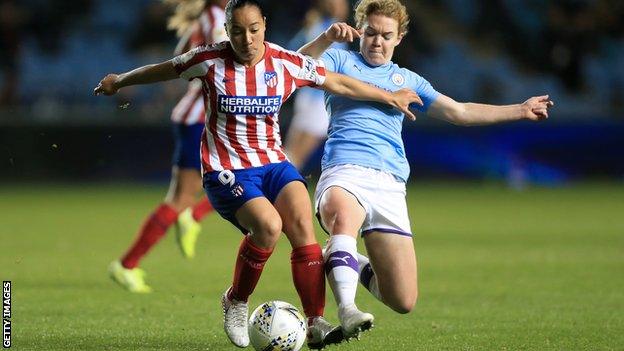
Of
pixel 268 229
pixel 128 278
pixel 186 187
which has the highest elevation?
pixel 268 229

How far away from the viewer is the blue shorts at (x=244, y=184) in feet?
19.3

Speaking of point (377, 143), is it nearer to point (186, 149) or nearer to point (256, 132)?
point (256, 132)

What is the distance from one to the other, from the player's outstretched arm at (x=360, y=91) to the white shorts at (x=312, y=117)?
533cm

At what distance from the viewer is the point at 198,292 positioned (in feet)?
27.8

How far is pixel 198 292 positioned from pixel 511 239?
4.99 meters

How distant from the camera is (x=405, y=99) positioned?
6086mm

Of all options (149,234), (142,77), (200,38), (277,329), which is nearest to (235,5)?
(142,77)

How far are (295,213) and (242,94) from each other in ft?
2.08

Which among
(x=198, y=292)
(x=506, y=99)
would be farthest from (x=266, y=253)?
(x=506, y=99)

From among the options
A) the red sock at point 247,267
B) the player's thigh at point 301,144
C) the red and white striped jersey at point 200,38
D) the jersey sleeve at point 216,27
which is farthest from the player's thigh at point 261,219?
the player's thigh at point 301,144

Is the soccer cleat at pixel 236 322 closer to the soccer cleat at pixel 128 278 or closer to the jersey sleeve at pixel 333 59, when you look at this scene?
the jersey sleeve at pixel 333 59

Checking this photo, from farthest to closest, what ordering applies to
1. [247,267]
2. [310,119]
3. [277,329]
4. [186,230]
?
[310,119], [186,230], [247,267], [277,329]

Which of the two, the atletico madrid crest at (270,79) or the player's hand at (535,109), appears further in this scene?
the player's hand at (535,109)

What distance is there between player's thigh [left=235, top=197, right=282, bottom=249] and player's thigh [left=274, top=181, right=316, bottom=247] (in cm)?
7
